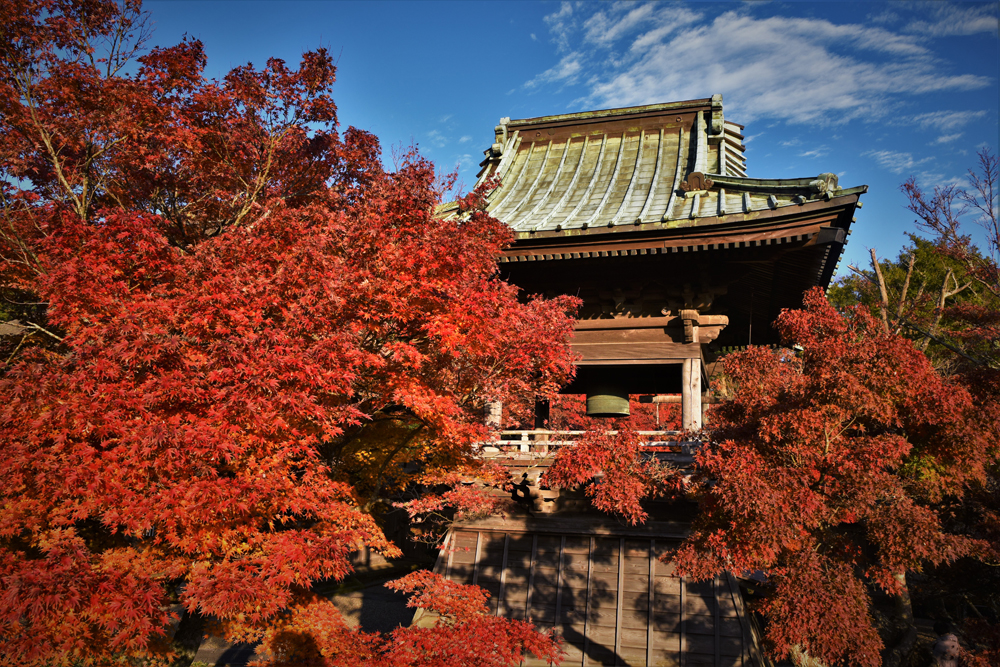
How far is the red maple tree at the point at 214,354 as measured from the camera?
4.81 metres

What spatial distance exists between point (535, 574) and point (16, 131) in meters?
8.67

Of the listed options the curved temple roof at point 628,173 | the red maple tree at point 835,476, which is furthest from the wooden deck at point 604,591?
the curved temple roof at point 628,173

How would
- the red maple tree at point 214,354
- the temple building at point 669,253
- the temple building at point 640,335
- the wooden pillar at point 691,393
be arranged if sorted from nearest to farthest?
the red maple tree at point 214,354 < the temple building at point 640,335 < the temple building at point 669,253 < the wooden pillar at point 691,393

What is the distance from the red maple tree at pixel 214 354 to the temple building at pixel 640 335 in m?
1.73

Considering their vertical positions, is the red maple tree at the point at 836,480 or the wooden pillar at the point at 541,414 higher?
the wooden pillar at the point at 541,414

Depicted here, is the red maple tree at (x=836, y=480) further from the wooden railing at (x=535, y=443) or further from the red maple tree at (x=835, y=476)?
the wooden railing at (x=535, y=443)

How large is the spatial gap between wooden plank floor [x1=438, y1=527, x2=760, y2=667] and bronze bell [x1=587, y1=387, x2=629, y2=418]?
2127 millimetres

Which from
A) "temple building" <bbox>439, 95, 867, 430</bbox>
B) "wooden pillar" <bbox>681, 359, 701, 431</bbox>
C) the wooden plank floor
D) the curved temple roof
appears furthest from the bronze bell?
the curved temple roof

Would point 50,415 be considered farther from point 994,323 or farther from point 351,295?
point 994,323

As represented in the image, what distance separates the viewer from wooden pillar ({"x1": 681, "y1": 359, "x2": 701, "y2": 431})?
342 inches

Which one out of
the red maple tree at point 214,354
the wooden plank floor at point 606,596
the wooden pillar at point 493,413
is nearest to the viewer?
the red maple tree at point 214,354

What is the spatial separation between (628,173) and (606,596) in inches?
320

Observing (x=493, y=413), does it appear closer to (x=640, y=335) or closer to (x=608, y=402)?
(x=608, y=402)

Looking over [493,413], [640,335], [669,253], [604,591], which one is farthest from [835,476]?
[493,413]
